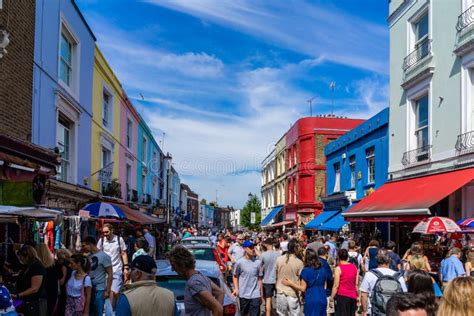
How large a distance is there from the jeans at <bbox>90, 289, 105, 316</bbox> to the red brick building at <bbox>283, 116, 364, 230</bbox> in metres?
29.3

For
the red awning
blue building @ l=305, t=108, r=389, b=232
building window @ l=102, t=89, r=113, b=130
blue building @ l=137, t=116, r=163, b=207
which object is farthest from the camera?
blue building @ l=137, t=116, r=163, b=207

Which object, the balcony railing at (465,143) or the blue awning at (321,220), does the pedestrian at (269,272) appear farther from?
the blue awning at (321,220)

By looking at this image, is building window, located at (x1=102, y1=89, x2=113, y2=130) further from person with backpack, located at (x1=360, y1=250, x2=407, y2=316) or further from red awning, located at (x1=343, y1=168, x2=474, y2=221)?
person with backpack, located at (x1=360, y1=250, x2=407, y2=316)

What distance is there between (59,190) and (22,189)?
5099mm

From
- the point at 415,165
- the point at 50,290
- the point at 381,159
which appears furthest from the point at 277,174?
the point at 50,290

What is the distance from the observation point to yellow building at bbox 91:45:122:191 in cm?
1934

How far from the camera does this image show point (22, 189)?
28.9ft

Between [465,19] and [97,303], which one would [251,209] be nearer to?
[465,19]

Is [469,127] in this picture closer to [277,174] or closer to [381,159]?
[381,159]

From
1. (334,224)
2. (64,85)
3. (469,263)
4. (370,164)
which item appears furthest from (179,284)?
(334,224)

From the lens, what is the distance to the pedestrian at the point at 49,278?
7.25 m

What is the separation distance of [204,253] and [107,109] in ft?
37.0

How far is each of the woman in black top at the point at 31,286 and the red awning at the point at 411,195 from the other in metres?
9.61

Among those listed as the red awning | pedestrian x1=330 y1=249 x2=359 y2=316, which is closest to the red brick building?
the red awning
